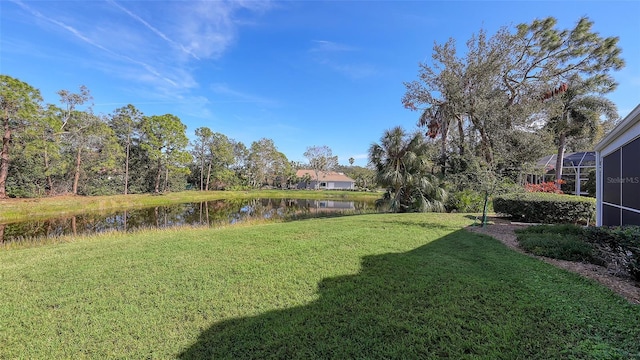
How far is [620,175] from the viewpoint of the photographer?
5.56m

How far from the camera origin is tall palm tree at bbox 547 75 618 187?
54.6 feet

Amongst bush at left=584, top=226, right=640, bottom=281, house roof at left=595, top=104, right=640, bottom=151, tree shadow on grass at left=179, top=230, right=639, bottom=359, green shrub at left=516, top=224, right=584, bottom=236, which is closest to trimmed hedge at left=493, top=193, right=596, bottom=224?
green shrub at left=516, top=224, right=584, bottom=236

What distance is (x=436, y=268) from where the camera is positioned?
13.8ft

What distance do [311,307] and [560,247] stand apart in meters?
5.04

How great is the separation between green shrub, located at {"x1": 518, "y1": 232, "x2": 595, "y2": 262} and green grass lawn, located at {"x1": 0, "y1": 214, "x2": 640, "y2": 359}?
55cm

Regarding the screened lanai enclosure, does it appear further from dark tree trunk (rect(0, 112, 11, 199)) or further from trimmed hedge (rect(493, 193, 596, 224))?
dark tree trunk (rect(0, 112, 11, 199))

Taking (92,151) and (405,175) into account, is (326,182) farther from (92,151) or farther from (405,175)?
(405,175)

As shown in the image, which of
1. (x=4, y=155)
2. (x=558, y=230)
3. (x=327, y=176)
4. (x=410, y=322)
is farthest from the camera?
(x=327, y=176)

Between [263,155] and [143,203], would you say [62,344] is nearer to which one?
[143,203]

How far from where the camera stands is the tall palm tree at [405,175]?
12016 mm

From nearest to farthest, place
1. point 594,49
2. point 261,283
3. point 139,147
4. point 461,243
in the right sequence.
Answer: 1. point 261,283
2. point 461,243
3. point 594,49
4. point 139,147

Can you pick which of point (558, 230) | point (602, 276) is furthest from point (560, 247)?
point (558, 230)

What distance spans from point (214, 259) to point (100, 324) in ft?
7.04

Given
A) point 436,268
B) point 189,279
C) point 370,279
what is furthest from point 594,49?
point 189,279
